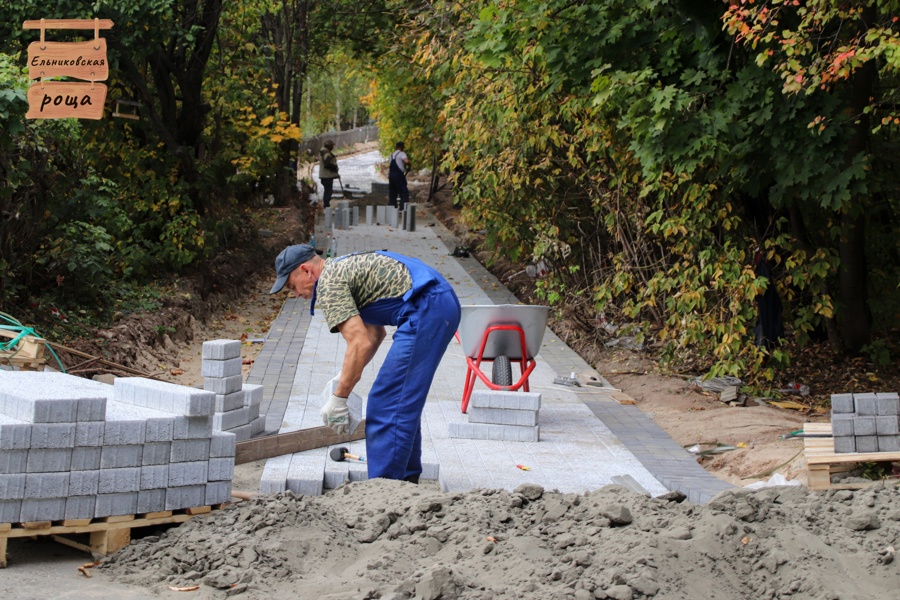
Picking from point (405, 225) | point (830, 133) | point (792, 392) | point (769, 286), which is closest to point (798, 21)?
point (830, 133)

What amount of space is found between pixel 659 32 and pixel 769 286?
8.83ft

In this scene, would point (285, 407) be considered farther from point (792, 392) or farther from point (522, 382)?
point (792, 392)

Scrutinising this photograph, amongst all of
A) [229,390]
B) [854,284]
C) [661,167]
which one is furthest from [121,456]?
[854,284]

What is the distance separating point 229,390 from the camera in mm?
6633

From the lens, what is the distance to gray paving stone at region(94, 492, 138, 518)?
4.81m

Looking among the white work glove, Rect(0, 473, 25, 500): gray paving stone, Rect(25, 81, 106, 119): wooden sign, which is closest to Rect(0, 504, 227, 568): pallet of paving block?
Rect(0, 473, 25, 500): gray paving stone

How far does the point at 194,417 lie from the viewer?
500 cm

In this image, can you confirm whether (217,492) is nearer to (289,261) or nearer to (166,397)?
(166,397)

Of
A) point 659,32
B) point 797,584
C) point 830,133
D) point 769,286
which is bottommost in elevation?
point 797,584

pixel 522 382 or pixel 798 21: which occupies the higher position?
pixel 798 21

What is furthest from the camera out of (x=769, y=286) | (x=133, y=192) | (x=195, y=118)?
(x=195, y=118)

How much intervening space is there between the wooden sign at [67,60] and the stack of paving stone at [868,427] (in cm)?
740

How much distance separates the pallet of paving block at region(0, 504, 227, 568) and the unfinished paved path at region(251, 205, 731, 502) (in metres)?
0.94

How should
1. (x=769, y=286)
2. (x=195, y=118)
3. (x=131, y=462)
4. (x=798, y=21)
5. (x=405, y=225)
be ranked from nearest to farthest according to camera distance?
(x=131, y=462), (x=798, y=21), (x=769, y=286), (x=195, y=118), (x=405, y=225)
